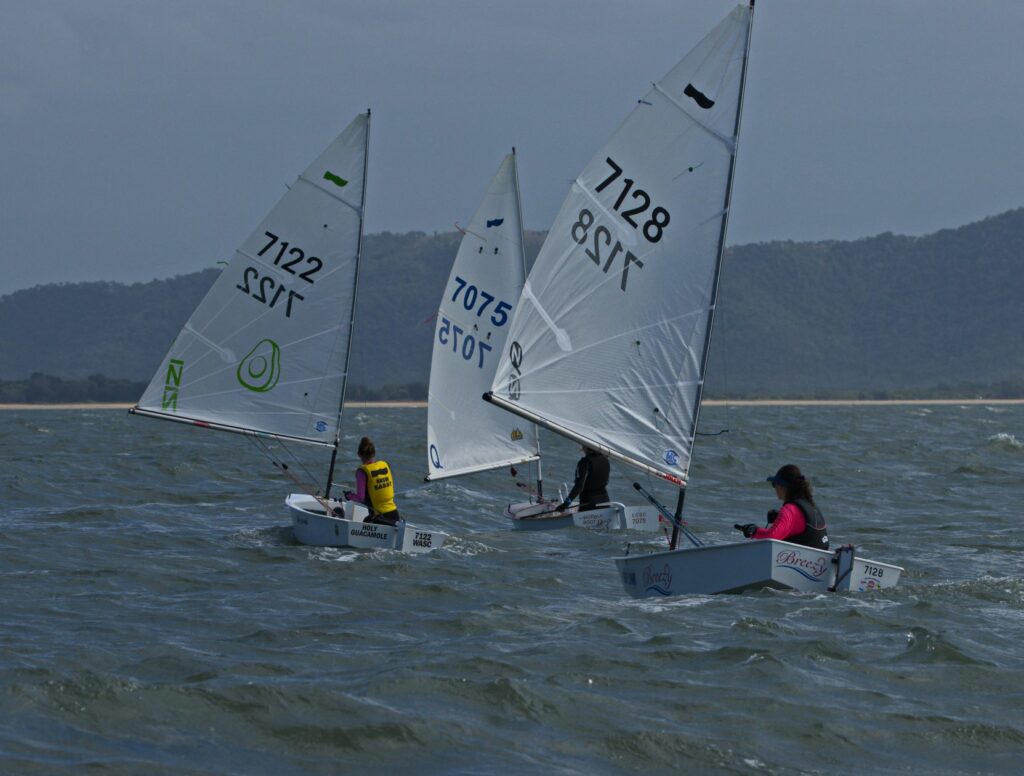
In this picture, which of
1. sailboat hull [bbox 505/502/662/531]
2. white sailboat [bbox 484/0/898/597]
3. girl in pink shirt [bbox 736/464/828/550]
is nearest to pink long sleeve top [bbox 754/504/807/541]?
girl in pink shirt [bbox 736/464/828/550]

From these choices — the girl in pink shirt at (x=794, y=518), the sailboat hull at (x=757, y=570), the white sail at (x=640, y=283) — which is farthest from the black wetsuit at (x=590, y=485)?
the girl in pink shirt at (x=794, y=518)

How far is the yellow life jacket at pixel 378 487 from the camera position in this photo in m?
15.6

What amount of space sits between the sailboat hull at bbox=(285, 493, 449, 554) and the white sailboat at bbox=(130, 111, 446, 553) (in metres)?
1.82

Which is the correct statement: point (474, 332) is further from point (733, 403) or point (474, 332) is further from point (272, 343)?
point (733, 403)

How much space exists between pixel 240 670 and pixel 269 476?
57.9 feet

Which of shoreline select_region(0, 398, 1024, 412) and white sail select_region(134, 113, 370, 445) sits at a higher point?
shoreline select_region(0, 398, 1024, 412)

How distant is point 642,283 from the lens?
13227 mm

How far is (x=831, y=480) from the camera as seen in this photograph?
85.7 feet

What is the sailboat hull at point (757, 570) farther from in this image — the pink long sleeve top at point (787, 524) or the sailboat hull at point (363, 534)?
the sailboat hull at point (363, 534)

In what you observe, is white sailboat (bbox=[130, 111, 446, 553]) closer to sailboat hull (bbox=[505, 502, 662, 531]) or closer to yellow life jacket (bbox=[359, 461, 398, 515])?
yellow life jacket (bbox=[359, 461, 398, 515])

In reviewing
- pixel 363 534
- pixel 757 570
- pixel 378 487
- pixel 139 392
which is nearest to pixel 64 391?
pixel 139 392

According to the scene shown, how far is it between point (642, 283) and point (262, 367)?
243 inches

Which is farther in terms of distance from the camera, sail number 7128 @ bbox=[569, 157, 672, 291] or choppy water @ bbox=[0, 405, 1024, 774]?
sail number 7128 @ bbox=[569, 157, 672, 291]

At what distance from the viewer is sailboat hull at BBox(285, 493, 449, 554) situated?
597 inches
